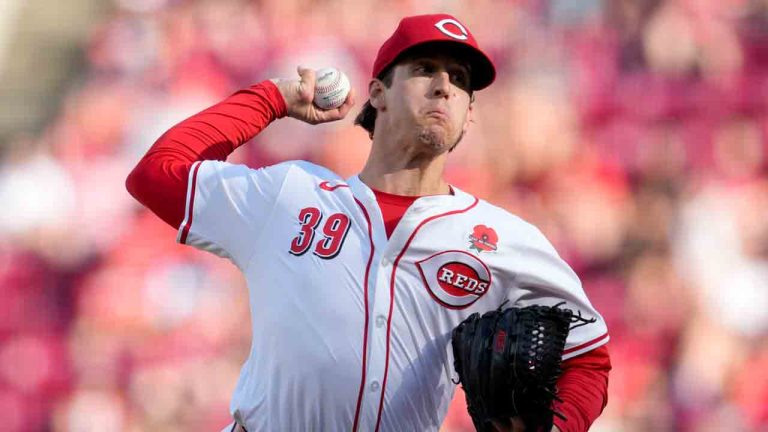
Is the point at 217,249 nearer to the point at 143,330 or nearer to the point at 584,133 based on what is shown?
the point at 143,330

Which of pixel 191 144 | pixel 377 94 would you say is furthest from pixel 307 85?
pixel 191 144

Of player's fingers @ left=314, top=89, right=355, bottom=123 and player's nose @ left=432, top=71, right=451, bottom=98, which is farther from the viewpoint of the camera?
player's fingers @ left=314, top=89, right=355, bottom=123

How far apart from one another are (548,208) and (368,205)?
3.28 meters

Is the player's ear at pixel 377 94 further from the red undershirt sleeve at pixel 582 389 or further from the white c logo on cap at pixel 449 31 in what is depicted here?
the red undershirt sleeve at pixel 582 389

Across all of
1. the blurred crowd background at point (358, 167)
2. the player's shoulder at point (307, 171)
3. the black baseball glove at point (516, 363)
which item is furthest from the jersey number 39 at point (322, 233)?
the blurred crowd background at point (358, 167)

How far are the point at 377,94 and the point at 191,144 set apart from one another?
0.49m

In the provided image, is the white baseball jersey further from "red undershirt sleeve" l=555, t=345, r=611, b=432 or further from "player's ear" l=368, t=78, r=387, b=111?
"player's ear" l=368, t=78, r=387, b=111

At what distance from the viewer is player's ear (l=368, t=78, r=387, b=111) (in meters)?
2.42

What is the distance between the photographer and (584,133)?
218 inches

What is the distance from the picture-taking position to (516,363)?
1.89m

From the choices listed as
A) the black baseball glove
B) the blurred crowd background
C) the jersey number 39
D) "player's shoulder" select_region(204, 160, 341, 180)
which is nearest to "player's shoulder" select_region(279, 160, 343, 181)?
"player's shoulder" select_region(204, 160, 341, 180)

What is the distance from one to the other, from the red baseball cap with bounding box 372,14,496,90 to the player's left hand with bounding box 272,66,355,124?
174 millimetres

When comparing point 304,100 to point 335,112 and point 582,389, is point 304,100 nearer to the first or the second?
point 335,112

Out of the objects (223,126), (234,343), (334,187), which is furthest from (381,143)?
(234,343)
